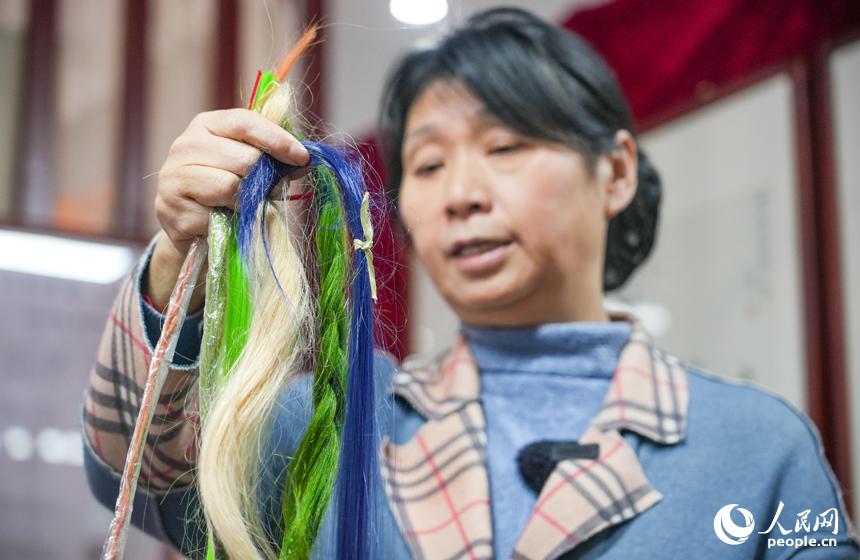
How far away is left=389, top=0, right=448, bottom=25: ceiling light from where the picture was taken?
100 centimetres

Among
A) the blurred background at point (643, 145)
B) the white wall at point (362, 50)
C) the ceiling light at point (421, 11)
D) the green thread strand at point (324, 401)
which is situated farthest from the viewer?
the white wall at point (362, 50)

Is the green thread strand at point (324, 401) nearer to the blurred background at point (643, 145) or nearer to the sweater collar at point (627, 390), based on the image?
the sweater collar at point (627, 390)

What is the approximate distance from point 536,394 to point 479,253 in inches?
6.2

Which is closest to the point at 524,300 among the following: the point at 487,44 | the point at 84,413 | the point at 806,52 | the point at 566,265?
the point at 566,265

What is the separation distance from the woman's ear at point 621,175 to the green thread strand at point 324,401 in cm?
45

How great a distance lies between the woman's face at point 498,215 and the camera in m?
0.76

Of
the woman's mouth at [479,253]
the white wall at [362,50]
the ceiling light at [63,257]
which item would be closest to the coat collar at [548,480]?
the woman's mouth at [479,253]

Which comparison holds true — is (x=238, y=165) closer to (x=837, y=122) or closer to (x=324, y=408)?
(x=324, y=408)

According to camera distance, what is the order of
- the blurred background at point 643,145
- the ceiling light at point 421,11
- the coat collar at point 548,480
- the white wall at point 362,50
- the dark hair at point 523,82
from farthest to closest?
the white wall at point 362,50
the blurred background at point 643,145
the ceiling light at point 421,11
the dark hair at point 523,82
the coat collar at point 548,480

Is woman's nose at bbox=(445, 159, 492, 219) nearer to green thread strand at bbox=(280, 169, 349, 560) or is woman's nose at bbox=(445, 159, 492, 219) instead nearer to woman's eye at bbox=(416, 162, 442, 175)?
woman's eye at bbox=(416, 162, 442, 175)

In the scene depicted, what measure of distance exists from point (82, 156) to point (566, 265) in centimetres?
98

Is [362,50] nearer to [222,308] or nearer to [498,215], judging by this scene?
[498,215]

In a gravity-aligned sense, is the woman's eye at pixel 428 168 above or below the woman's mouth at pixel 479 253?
above

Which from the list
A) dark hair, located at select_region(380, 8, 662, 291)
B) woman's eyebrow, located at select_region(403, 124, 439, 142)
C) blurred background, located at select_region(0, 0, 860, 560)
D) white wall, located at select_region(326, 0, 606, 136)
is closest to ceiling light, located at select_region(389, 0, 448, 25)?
blurred background, located at select_region(0, 0, 860, 560)
